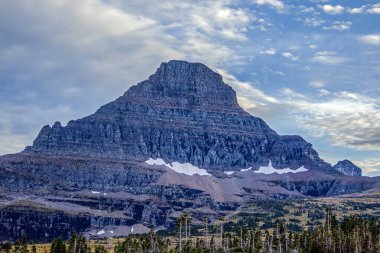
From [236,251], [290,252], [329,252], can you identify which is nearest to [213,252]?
[236,251]

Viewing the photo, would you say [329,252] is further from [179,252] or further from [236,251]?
[179,252]

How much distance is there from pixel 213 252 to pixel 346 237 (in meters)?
48.6

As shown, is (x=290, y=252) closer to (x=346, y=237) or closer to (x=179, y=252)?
(x=346, y=237)

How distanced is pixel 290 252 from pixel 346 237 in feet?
68.8

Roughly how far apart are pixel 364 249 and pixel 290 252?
26.0 meters

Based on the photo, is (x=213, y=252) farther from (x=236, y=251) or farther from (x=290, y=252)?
(x=290, y=252)

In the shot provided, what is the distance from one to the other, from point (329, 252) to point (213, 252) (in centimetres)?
4127

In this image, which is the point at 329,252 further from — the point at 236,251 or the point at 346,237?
the point at 236,251

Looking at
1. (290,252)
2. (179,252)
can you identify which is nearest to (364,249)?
(290,252)

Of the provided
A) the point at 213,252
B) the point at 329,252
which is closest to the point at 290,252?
the point at 329,252

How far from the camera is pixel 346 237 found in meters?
198

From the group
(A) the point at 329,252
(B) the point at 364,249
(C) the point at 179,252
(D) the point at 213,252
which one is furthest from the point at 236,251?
(B) the point at 364,249

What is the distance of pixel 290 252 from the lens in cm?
19912

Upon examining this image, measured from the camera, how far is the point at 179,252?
19450 cm
